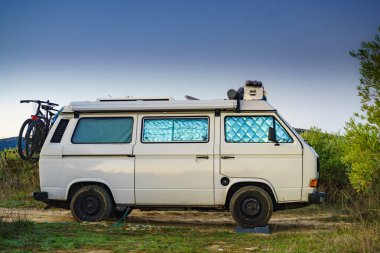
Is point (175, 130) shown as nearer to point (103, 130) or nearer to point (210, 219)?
point (103, 130)

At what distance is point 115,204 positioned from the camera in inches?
377

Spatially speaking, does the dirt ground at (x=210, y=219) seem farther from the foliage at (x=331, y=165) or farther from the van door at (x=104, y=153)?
the foliage at (x=331, y=165)

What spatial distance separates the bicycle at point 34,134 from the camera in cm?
1158

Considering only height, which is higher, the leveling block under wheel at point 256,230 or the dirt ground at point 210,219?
the leveling block under wheel at point 256,230

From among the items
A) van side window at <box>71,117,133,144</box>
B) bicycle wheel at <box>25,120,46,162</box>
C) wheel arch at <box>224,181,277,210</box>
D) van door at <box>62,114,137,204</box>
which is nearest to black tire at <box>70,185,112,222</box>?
van door at <box>62,114,137,204</box>

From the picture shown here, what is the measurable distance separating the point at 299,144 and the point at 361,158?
3465mm

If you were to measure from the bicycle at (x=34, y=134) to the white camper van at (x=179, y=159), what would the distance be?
7.07 feet

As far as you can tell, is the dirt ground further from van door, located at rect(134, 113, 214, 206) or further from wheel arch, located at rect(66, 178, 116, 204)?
van door, located at rect(134, 113, 214, 206)

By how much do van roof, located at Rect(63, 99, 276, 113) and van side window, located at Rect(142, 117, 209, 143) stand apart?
0.24 m

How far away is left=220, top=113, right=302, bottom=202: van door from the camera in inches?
351

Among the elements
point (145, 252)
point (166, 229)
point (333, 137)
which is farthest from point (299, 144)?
point (333, 137)

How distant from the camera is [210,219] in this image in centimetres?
1121

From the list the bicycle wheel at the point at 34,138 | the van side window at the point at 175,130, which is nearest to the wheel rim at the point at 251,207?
the van side window at the point at 175,130

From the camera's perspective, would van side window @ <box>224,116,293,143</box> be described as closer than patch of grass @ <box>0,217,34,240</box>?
No
